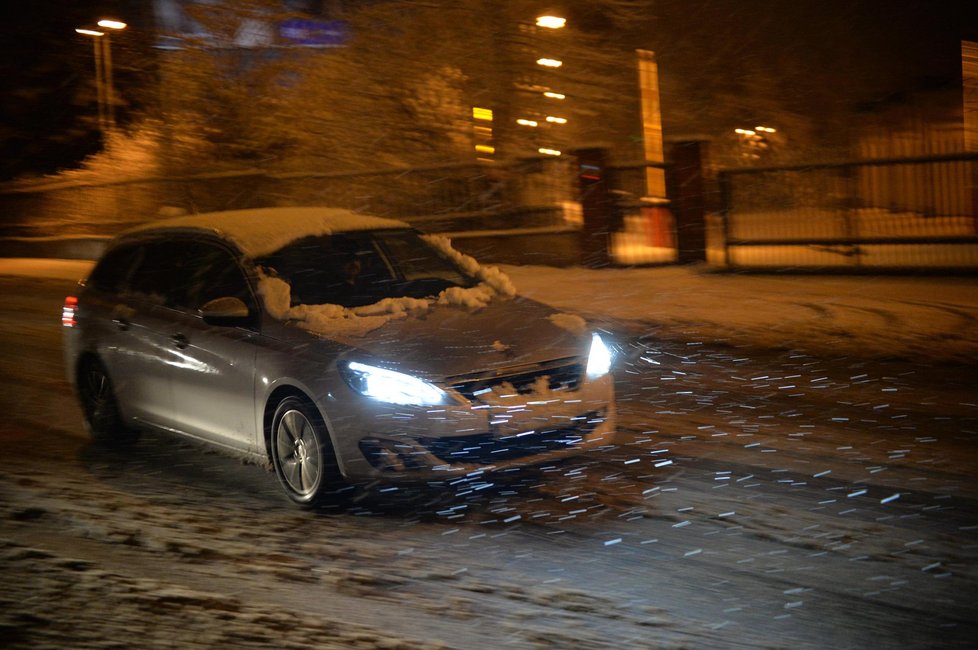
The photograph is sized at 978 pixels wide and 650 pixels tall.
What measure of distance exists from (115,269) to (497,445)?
366 centimetres

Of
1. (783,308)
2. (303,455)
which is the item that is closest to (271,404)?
(303,455)

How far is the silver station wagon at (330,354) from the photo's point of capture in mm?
5906

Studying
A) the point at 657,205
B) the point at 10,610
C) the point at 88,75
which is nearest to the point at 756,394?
the point at 10,610

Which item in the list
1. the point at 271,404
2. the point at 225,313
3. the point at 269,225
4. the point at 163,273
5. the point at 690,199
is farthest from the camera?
the point at 690,199

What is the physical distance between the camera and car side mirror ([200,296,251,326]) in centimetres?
655

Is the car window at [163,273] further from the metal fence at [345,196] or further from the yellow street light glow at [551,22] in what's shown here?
the yellow street light glow at [551,22]

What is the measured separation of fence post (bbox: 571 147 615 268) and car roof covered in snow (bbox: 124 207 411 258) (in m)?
9.91

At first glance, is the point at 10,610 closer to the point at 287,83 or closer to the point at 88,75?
the point at 287,83

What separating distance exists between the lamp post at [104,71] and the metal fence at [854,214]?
1417 cm

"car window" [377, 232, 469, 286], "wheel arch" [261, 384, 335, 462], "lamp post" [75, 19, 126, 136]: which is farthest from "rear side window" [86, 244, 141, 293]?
"lamp post" [75, 19, 126, 136]

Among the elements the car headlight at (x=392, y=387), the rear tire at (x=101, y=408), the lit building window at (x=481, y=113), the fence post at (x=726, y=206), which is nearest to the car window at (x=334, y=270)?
the car headlight at (x=392, y=387)

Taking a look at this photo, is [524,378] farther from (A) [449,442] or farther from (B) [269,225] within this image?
(B) [269,225]

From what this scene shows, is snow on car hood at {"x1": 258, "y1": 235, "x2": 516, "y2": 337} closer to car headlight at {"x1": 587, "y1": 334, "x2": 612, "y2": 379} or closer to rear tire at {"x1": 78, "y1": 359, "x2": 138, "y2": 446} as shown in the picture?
car headlight at {"x1": 587, "y1": 334, "x2": 612, "y2": 379}

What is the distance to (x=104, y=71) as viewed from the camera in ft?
87.2
